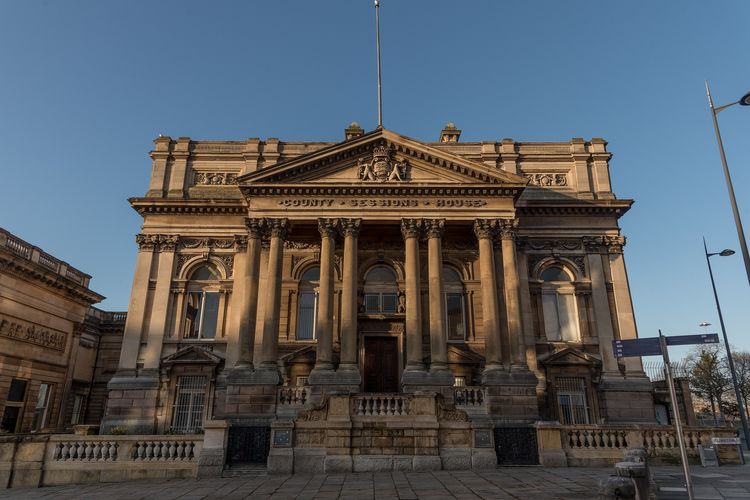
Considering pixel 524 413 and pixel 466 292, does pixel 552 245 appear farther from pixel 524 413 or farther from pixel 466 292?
pixel 524 413

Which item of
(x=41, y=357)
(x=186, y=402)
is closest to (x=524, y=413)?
(x=186, y=402)

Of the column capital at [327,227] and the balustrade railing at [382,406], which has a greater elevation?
the column capital at [327,227]

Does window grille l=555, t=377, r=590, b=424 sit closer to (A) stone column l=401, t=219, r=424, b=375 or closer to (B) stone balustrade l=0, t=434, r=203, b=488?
(A) stone column l=401, t=219, r=424, b=375

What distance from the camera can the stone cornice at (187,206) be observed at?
26.9 m

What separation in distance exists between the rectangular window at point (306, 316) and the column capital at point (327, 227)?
388cm

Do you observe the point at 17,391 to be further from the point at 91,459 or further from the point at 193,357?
the point at 91,459

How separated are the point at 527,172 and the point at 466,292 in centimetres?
799

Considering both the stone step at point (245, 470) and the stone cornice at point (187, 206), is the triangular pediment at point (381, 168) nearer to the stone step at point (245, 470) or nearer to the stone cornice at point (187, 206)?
the stone cornice at point (187, 206)

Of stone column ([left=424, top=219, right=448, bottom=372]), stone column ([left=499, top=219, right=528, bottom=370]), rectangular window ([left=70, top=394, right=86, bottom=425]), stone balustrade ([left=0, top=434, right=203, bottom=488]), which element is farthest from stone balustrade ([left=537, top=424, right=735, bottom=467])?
rectangular window ([left=70, top=394, right=86, bottom=425])

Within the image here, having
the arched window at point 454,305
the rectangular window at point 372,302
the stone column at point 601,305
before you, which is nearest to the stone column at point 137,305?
the rectangular window at point 372,302

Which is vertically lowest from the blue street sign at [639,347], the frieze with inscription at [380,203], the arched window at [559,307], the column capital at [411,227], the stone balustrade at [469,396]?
the stone balustrade at [469,396]

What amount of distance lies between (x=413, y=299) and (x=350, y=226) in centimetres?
461

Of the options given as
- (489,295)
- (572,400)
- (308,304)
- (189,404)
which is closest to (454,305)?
(489,295)

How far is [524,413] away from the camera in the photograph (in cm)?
2111
